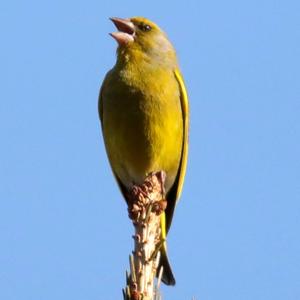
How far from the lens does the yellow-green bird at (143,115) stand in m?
5.56

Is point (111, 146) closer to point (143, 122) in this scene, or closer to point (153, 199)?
point (143, 122)

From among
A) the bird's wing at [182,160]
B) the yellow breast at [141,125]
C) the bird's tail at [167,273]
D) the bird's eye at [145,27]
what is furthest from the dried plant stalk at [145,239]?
the bird's eye at [145,27]

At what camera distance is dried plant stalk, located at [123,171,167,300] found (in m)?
3.12

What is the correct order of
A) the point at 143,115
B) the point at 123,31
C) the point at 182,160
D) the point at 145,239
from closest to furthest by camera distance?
1. the point at 145,239
2. the point at 143,115
3. the point at 182,160
4. the point at 123,31

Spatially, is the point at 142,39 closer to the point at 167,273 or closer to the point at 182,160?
the point at 182,160

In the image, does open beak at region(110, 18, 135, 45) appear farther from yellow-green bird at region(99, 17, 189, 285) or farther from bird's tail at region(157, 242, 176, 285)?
bird's tail at region(157, 242, 176, 285)

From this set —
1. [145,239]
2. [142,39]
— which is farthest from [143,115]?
[145,239]

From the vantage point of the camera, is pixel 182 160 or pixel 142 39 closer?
pixel 182 160

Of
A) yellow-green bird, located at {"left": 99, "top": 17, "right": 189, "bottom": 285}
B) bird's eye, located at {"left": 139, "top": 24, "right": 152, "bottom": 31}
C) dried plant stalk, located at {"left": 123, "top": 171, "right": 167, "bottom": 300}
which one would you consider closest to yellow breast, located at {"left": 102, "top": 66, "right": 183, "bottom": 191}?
yellow-green bird, located at {"left": 99, "top": 17, "right": 189, "bottom": 285}

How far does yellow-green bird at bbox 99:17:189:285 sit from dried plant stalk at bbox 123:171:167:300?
1.39 m

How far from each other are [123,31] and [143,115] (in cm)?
95

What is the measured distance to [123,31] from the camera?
609 centimetres

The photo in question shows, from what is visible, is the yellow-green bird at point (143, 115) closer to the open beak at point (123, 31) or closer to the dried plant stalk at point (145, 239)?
the open beak at point (123, 31)

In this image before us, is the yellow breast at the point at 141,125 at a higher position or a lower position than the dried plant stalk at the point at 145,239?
higher
